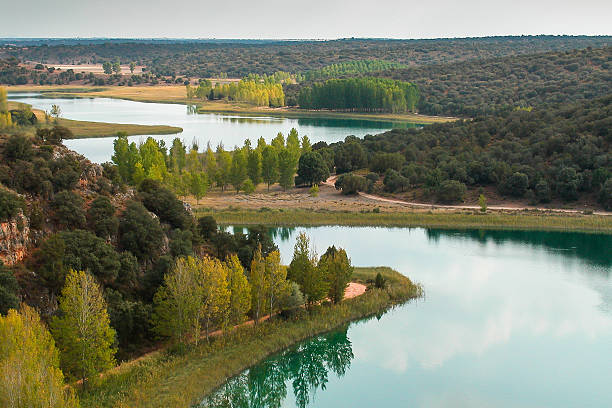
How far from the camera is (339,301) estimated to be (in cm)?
3800

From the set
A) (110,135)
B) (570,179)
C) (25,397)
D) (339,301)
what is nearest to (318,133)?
(110,135)

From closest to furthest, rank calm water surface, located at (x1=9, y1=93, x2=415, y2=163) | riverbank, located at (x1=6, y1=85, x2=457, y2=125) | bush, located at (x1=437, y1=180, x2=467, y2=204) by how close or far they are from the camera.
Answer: bush, located at (x1=437, y1=180, x2=467, y2=204) < calm water surface, located at (x1=9, y1=93, x2=415, y2=163) < riverbank, located at (x1=6, y1=85, x2=457, y2=125)

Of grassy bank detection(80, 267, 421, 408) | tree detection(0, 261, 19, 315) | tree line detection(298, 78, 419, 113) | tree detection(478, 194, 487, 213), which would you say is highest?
tree line detection(298, 78, 419, 113)

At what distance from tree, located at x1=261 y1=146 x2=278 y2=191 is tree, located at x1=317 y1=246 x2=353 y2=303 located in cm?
3538

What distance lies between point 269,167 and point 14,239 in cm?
4351

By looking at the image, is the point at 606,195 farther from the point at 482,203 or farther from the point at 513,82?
the point at 513,82

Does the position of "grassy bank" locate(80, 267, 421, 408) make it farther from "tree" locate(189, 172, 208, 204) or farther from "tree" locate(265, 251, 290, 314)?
"tree" locate(189, 172, 208, 204)

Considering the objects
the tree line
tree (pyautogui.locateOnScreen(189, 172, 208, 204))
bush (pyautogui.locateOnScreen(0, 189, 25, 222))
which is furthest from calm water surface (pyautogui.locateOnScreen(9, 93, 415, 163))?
bush (pyautogui.locateOnScreen(0, 189, 25, 222))

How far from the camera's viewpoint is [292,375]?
32.4 metres

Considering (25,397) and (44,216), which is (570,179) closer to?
(44,216)

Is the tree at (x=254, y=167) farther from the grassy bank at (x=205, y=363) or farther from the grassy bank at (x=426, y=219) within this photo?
the grassy bank at (x=205, y=363)

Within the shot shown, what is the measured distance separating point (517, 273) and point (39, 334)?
106 ft

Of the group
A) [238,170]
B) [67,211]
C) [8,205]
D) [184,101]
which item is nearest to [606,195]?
[238,170]

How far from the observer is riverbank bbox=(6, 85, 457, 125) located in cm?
13525
